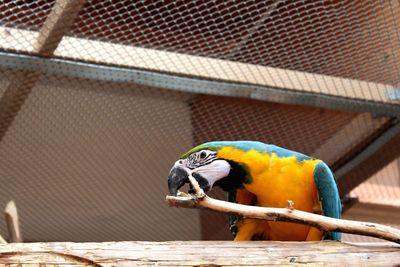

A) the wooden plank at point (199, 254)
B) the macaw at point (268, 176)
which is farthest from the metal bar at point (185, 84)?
the wooden plank at point (199, 254)

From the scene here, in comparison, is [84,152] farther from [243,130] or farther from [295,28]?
[295,28]

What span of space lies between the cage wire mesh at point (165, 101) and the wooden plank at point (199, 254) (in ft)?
3.08

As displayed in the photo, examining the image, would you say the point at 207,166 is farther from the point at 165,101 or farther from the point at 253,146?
the point at 165,101

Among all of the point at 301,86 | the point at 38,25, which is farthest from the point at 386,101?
the point at 38,25

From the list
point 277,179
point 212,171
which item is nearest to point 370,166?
point 277,179

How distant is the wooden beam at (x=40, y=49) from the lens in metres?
1.74

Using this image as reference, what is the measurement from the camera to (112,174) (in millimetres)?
2537

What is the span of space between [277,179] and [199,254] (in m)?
0.56

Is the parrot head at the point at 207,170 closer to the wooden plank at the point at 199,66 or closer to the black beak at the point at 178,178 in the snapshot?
the black beak at the point at 178,178

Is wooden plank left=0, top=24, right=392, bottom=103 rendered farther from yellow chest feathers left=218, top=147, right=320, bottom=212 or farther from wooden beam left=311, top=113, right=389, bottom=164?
yellow chest feathers left=218, top=147, right=320, bottom=212

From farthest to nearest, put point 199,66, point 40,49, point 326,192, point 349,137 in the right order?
point 349,137 < point 199,66 < point 40,49 < point 326,192

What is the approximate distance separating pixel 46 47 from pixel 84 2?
0.22 m

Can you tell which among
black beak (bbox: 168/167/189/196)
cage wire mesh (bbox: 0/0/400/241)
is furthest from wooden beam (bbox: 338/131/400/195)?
black beak (bbox: 168/167/189/196)

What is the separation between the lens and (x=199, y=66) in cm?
206
